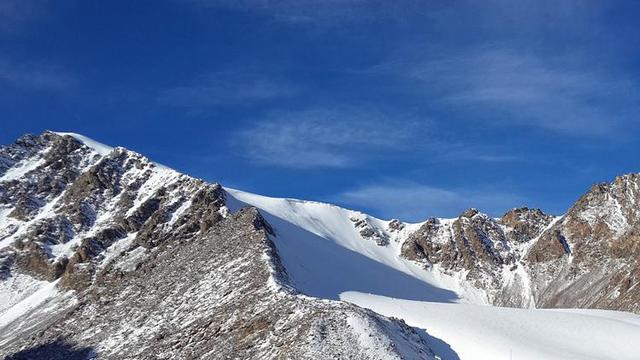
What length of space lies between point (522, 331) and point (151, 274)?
47915 mm

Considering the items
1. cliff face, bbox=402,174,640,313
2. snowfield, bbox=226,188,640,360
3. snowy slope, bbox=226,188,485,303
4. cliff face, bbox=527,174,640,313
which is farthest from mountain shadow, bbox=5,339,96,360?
cliff face, bbox=402,174,640,313

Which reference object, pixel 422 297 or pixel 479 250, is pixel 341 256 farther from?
pixel 479 250

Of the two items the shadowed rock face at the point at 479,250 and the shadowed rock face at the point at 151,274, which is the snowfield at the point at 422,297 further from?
the shadowed rock face at the point at 151,274

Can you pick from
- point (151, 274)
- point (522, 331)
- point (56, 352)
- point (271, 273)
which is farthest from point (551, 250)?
point (56, 352)

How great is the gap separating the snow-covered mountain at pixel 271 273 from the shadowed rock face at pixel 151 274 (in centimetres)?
27

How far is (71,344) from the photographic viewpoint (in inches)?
3738

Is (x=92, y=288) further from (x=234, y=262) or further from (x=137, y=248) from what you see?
(x=234, y=262)

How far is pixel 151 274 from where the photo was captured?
10931cm

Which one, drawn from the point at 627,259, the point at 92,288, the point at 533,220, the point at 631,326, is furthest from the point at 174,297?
the point at 533,220

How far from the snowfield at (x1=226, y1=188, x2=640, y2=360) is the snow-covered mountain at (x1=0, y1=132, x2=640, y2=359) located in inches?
13.9

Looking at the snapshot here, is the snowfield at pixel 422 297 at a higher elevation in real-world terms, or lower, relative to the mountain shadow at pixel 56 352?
higher

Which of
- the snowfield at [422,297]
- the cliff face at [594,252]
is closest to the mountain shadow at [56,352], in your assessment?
the snowfield at [422,297]

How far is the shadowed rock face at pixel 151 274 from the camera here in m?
72.1

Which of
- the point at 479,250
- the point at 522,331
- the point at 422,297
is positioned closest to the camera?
the point at 522,331
